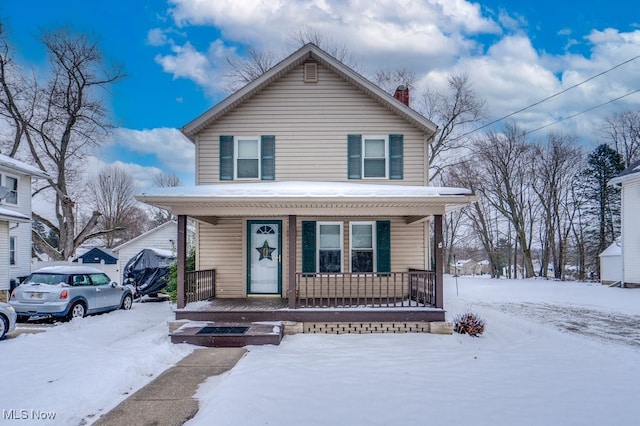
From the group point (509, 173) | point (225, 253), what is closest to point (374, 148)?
point (225, 253)

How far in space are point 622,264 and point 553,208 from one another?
1293 cm

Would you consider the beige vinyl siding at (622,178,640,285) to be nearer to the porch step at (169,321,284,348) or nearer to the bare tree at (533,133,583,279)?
the bare tree at (533,133,583,279)

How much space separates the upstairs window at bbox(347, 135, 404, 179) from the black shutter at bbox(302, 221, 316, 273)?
178cm

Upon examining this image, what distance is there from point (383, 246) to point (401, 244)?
2.00 ft

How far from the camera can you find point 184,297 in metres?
8.95

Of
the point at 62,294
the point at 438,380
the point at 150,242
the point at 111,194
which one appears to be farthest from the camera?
the point at 111,194

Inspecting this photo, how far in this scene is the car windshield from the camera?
10273 millimetres

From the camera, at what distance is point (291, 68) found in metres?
11.0

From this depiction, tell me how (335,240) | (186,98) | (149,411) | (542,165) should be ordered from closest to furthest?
(149,411) → (335,240) → (186,98) → (542,165)

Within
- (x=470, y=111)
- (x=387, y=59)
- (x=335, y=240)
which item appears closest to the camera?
(x=335, y=240)

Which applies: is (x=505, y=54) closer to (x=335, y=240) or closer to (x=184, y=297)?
(x=335, y=240)

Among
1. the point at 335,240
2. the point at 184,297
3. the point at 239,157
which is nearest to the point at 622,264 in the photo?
the point at 335,240

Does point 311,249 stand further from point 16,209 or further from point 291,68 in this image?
point 16,209

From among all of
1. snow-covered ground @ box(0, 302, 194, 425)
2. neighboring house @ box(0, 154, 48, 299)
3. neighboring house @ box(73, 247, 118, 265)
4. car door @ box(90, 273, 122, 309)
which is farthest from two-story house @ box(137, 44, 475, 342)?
neighboring house @ box(73, 247, 118, 265)
